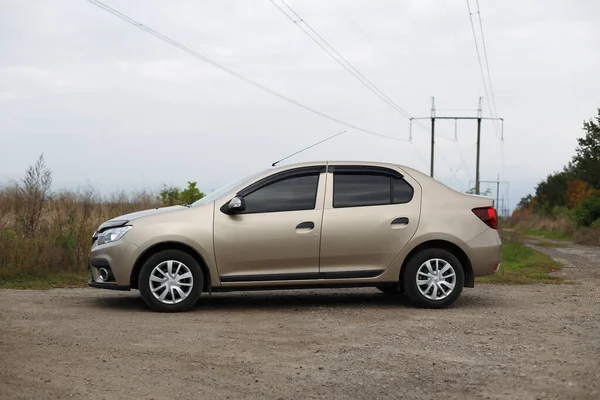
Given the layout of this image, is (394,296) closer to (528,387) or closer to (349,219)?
(349,219)

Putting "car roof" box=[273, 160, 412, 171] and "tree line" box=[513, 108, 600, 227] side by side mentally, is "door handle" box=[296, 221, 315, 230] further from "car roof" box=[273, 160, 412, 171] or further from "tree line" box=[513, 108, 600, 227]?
"tree line" box=[513, 108, 600, 227]

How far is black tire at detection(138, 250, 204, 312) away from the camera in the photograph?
976 centimetres

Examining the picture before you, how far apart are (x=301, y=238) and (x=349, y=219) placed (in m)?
0.64

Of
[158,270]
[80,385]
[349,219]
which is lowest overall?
[80,385]

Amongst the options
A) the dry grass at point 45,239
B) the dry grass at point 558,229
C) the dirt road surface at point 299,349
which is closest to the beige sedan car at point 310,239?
the dirt road surface at point 299,349

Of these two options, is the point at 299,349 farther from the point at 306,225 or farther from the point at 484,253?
the point at 484,253

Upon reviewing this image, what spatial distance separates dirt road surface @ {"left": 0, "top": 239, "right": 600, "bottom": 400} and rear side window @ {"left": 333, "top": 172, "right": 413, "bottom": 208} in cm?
131

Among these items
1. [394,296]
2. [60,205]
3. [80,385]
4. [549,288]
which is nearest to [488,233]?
[394,296]

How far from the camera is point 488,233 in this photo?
34.7 ft

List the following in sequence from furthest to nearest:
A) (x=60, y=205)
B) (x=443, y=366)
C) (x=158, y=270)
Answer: (x=60, y=205) → (x=158, y=270) → (x=443, y=366)

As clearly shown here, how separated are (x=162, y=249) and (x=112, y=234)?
2.07ft

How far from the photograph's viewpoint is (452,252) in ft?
34.7

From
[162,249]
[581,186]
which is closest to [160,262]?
[162,249]

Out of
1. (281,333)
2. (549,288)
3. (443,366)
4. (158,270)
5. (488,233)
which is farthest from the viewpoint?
(549,288)
